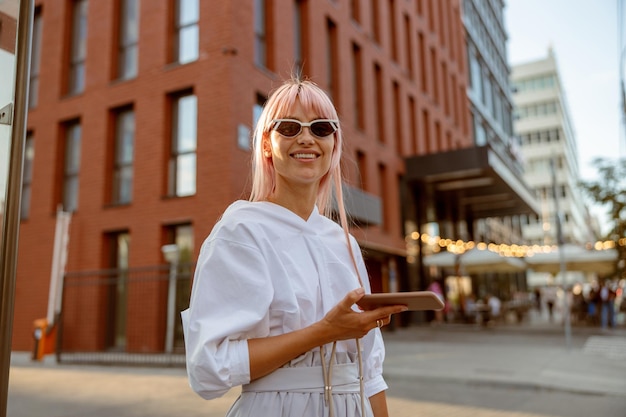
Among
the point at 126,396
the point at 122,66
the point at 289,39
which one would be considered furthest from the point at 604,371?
the point at 122,66

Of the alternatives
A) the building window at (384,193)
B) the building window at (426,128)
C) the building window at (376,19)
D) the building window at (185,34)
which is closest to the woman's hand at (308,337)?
the building window at (185,34)

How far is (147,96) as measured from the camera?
45.7 ft

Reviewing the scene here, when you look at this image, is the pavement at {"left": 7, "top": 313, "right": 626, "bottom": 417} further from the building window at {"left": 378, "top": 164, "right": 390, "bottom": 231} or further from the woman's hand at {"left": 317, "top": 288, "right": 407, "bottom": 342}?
the building window at {"left": 378, "top": 164, "right": 390, "bottom": 231}

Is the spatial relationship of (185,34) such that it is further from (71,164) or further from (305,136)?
(305,136)

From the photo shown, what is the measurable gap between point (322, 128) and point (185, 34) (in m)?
12.0

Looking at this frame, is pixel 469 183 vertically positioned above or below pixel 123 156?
above

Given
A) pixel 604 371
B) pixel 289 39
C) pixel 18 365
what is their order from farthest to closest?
1. pixel 289 39
2. pixel 18 365
3. pixel 604 371

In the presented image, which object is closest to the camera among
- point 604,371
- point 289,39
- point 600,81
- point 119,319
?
point 600,81

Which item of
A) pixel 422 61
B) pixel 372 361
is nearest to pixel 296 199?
pixel 372 361

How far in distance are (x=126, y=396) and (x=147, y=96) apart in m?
8.67

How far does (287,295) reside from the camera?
1523mm

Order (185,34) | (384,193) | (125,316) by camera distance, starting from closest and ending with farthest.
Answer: (185,34) → (125,316) → (384,193)

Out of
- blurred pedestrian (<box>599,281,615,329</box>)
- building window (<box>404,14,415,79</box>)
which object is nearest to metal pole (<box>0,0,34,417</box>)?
blurred pedestrian (<box>599,281,615,329</box>)

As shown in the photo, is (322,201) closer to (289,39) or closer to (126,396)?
(126,396)
